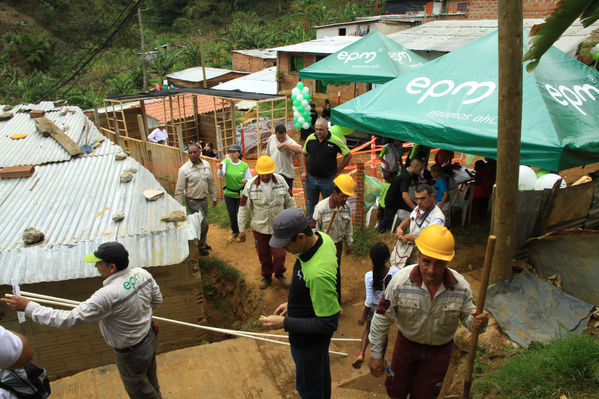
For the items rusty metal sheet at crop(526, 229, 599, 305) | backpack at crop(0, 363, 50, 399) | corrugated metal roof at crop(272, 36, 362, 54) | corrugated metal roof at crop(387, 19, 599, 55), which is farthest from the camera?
corrugated metal roof at crop(272, 36, 362, 54)

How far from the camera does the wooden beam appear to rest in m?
6.95

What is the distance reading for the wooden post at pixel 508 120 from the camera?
321 centimetres

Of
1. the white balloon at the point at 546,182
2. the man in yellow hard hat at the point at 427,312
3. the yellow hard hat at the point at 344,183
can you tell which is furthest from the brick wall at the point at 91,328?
the white balloon at the point at 546,182

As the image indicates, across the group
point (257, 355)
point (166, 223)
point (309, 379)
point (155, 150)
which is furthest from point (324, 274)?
point (155, 150)

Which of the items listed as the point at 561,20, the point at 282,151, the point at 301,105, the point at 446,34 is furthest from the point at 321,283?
the point at 446,34

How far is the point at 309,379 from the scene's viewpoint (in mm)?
2955

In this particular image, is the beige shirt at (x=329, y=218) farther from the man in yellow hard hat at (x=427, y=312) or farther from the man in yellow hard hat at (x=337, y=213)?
the man in yellow hard hat at (x=427, y=312)

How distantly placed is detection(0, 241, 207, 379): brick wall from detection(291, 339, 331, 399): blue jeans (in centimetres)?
209

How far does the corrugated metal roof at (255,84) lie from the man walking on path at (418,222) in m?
19.8

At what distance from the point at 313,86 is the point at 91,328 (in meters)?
19.3

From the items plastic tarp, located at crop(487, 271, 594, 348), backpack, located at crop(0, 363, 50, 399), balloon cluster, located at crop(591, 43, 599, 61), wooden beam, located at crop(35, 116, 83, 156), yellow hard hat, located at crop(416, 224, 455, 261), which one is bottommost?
plastic tarp, located at crop(487, 271, 594, 348)

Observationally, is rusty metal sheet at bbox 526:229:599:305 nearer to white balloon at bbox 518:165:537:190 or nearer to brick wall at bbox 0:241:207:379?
white balloon at bbox 518:165:537:190

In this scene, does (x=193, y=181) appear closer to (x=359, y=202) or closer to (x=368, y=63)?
(x=359, y=202)

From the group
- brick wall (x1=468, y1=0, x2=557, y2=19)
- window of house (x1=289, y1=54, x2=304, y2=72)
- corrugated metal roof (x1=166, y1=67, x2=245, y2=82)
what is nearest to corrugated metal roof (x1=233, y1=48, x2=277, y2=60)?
corrugated metal roof (x1=166, y1=67, x2=245, y2=82)
